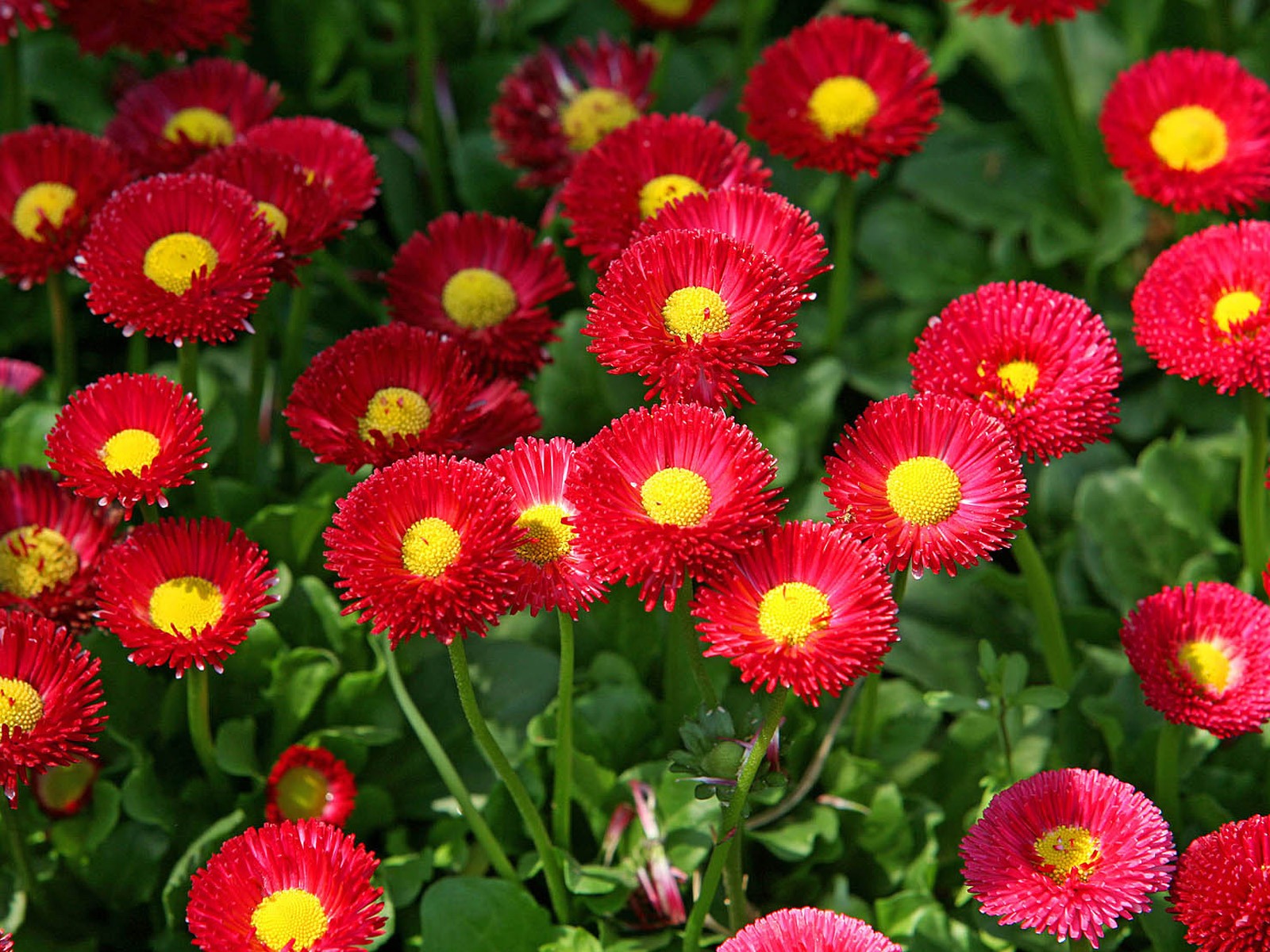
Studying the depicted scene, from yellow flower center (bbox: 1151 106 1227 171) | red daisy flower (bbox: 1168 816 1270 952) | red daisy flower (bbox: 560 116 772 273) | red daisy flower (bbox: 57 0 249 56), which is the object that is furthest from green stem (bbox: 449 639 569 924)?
yellow flower center (bbox: 1151 106 1227 171)

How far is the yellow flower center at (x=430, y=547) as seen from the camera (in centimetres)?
145

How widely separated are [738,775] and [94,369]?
1752mm

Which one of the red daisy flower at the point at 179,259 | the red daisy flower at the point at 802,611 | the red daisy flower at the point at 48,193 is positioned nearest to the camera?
the red daisy flower at the point at 802,611

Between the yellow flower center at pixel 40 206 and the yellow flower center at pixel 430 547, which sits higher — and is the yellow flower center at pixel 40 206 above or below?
above

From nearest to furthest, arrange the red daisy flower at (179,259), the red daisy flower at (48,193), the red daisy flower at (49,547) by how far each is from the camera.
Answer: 1. the red daisy flower at (179,259)
2. the red daisy flower at (49,547)
3. the red daisy flower at (48,193)

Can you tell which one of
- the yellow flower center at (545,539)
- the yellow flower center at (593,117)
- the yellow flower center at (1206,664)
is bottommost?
the yellow flower center at (1206,664)

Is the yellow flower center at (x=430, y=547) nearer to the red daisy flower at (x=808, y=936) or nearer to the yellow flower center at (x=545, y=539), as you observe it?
the yellow flower center at (x=545, y=539)

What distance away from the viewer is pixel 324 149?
7.04 feet

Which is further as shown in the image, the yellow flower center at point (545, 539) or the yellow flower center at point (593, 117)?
the yellow flower center at point (593, 117)

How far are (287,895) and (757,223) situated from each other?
3.20ft

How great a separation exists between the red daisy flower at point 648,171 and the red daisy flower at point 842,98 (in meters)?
0.17

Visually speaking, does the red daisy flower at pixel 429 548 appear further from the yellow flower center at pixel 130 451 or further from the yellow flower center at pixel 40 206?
the yellow flower center at pixel 40 206

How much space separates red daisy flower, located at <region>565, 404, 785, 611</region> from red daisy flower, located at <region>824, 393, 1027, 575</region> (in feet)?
0.41

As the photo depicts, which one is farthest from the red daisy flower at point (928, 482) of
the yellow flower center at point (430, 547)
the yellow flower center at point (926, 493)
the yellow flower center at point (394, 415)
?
the yellow flower center at point (394, 415)
